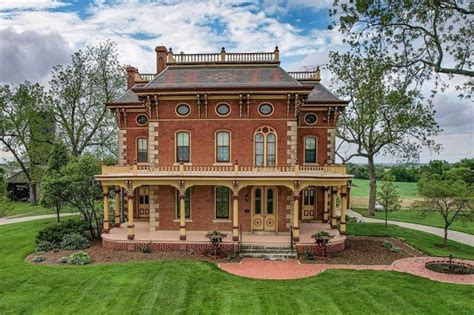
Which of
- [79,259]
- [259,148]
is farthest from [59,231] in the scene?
[259,148]

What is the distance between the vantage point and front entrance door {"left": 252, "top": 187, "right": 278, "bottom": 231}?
19.6 m

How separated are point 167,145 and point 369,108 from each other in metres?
18.4

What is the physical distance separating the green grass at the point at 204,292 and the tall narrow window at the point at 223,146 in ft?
22.0

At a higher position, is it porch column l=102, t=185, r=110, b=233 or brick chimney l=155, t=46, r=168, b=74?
brick chimney l=155, t=46, r=168, b=74

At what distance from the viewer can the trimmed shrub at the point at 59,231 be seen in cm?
1877

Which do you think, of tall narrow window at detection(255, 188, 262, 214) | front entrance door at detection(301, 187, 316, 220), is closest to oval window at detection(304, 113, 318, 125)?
front entrance door at detection(301, 187, 316, 220)

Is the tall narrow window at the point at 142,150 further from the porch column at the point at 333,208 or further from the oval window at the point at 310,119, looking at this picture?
the porch column at the point at 333,208

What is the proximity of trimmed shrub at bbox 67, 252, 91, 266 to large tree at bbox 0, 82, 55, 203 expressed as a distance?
82.0 ft

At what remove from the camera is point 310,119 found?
75.6ft

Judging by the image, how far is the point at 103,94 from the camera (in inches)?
1384

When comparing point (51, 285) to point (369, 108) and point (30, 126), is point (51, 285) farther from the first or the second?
point (30, 126)

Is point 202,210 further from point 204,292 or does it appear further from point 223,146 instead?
point 204,292

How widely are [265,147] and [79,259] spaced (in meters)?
11.1

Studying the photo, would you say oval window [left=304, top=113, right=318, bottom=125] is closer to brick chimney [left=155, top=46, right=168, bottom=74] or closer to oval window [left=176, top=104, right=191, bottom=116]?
oval window [left=176, top=104, right=191, bottom=116]
